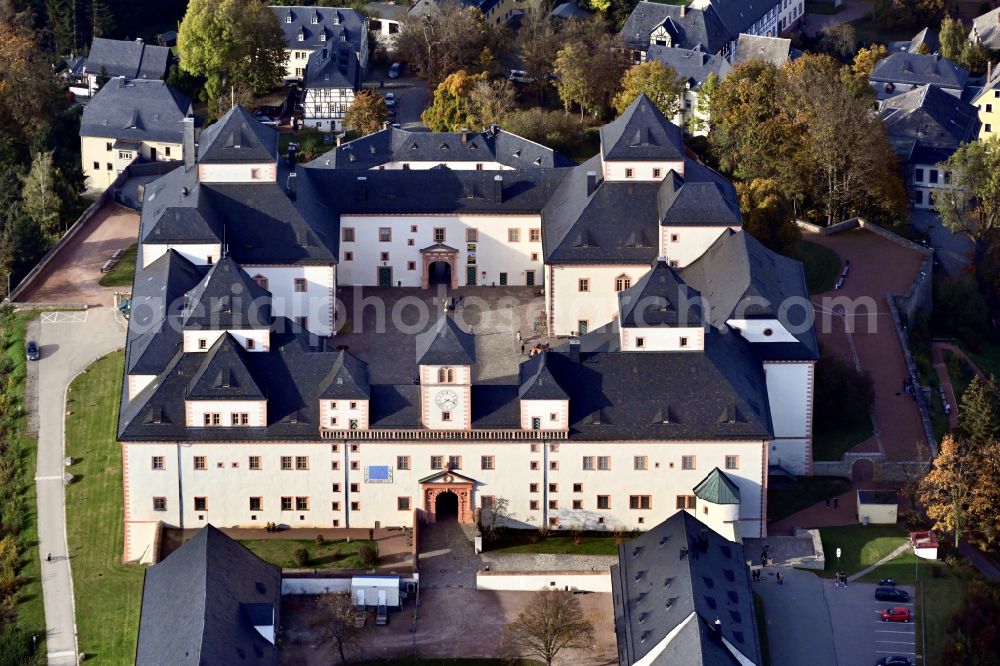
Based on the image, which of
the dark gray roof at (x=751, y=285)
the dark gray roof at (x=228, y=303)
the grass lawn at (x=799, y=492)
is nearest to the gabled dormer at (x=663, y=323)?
the dark gray roof at (x=751, y=285)

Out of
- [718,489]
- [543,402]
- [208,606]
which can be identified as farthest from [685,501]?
[208,606]

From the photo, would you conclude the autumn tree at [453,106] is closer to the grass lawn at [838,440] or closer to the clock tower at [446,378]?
the grass lawn at [838,440]

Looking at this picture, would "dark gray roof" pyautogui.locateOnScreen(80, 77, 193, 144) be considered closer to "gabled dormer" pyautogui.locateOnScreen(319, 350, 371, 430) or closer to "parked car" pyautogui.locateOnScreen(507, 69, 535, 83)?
"parked car" pyautogui.locateOnScreen(507, 69, 535, 83)

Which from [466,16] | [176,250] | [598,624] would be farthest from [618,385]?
[466,16]

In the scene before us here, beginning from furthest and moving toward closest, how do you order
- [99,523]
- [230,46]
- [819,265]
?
[230,46] → [819,265] → [99,523]

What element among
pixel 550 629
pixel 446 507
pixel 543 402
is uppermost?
pixel 543 402

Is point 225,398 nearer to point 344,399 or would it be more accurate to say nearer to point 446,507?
point 344,399

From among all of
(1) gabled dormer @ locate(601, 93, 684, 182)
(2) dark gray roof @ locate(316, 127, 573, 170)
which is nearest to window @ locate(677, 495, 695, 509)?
(1) gabled dormer @ locate(601, 93, 684, 182)
